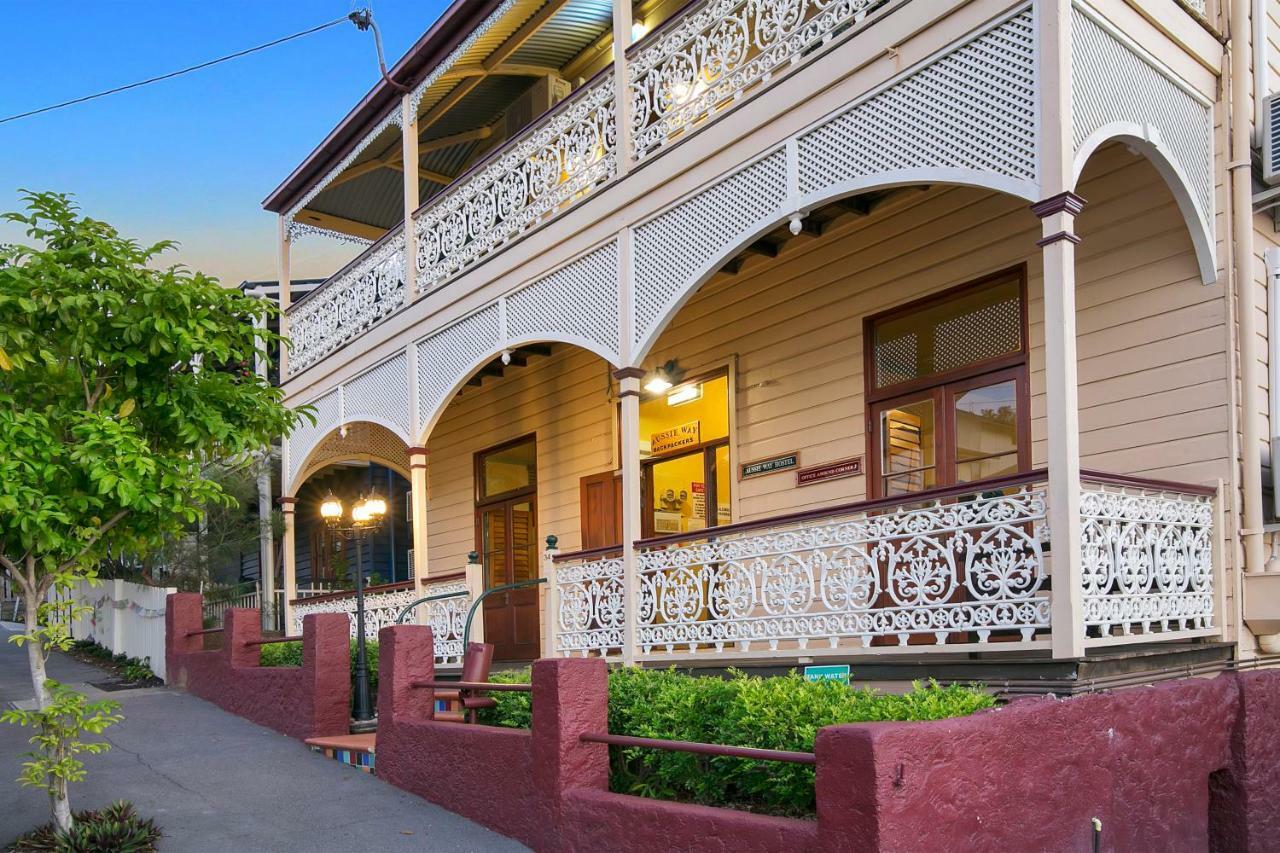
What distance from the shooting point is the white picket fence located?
15.6 metres

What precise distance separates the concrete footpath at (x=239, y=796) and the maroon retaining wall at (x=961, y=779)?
0.43 meters

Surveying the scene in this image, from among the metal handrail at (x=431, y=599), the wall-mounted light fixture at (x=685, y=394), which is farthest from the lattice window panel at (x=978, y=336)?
the metal handrail at (x=431, y=599)

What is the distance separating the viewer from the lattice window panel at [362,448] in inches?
647

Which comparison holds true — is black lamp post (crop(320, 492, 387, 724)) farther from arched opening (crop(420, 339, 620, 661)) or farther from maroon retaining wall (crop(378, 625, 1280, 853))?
maroon retaining wall (crop(378, 625, 1280, 853))

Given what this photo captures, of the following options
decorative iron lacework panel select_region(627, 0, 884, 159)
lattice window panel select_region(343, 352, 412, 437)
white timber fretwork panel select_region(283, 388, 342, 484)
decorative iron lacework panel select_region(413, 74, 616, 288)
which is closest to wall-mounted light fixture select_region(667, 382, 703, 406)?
decorative iron lacework panel select_region(413, 74, 616, 288)

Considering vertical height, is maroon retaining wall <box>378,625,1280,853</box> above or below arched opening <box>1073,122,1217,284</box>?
below

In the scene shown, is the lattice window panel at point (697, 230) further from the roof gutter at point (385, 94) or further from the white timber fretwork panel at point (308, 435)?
the white timber fretwork panel at point (308, 435)

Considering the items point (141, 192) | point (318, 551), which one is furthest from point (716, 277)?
point (141, 192)

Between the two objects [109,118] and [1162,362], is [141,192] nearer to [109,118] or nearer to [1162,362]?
[109,118]

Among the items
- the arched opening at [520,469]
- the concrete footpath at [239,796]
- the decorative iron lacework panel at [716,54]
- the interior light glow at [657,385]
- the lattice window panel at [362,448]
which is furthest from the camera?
the lattice window panel at [362,448]

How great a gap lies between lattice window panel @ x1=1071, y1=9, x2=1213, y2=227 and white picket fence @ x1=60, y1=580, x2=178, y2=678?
44.0 feet

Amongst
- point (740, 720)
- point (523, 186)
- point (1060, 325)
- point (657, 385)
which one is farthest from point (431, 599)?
point (1060, 325)

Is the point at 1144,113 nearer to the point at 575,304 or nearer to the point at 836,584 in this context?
the point at 836,584

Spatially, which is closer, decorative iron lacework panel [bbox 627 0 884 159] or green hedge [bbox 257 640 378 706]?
decorative iron lacework panel [bbox 627 0 884 159]
